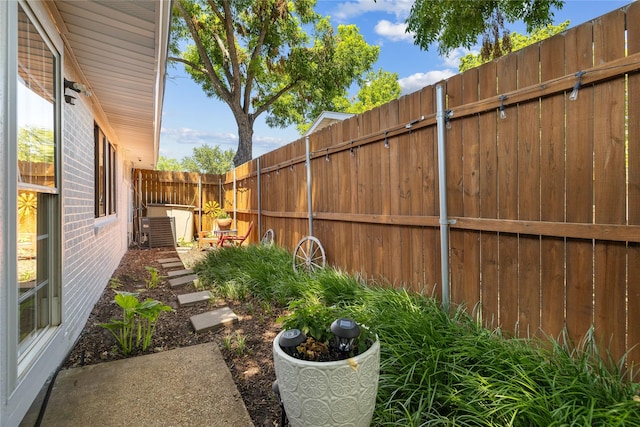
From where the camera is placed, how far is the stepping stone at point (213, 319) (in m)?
2.95

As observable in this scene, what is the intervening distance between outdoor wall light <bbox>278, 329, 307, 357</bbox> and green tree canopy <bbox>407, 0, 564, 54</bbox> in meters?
7.02

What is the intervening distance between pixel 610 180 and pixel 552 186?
25 cm

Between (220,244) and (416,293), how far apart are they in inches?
210

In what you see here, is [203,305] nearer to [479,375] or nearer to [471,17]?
[479,375]

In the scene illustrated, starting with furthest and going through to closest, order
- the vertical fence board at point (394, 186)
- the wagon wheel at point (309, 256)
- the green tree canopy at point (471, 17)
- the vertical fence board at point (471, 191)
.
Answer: the green tree canopy at point (471, 17) → the wagon wheel at point (309, 256) → the vertical fence board at point (394, 186) → the vertical fence board at point (471, 191)

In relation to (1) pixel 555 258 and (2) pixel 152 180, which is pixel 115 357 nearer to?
(1) pixel 555 258

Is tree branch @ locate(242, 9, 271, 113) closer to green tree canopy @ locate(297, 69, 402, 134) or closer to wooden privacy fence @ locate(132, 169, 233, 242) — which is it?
wooden privacy fence @ locate(132, 169, 233, 242)

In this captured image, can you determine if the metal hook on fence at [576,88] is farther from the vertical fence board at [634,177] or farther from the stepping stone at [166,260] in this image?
the stepping stone at [166,260]

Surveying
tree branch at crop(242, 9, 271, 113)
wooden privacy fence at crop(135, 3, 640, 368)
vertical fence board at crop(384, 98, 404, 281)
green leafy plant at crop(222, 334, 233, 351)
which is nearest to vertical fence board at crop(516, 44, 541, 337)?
wooden privacy fence at crop(135, 3, 640, 368)

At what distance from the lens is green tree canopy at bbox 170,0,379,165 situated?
34.9ft

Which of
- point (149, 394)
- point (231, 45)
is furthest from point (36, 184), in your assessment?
point (231, 45)

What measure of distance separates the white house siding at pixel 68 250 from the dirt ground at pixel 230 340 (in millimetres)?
131

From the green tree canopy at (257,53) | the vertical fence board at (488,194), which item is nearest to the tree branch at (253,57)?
the green tree canopy at (257,53)

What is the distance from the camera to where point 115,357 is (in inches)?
96.1
